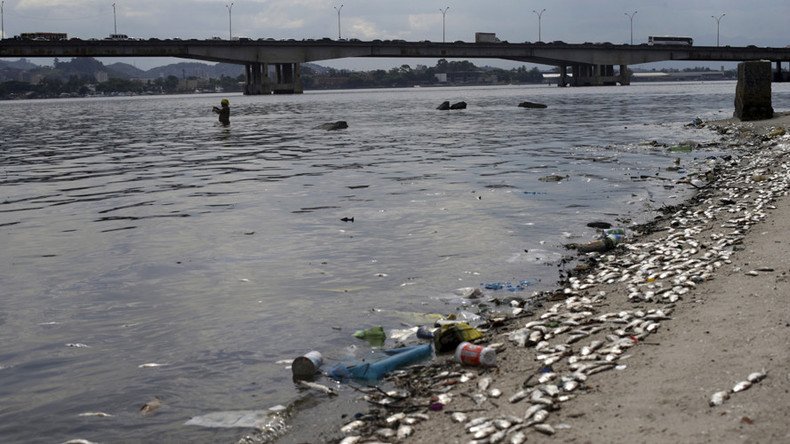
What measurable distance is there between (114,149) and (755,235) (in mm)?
34113

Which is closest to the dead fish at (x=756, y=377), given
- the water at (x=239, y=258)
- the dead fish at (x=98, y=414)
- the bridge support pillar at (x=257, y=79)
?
the water at (x=239, y=258)

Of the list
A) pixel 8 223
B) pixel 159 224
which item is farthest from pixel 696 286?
pixel 8 223

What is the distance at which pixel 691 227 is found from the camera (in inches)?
569

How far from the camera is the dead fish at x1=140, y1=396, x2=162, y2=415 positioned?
7582mm

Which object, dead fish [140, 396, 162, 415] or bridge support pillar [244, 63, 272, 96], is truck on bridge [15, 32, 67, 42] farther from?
dead fish [140, 396, 162, 415]

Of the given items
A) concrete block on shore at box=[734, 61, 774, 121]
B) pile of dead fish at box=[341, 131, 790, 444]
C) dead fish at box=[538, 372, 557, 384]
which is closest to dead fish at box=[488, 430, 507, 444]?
pile of dead fish at box=[341, 131, 790, 444]

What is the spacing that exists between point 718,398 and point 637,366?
1.19 m

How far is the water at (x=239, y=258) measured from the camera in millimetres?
8227

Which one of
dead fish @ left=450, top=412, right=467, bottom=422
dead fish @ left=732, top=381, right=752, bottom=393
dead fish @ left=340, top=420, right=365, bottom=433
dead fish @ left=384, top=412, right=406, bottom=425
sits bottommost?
dead fish @ left=340, top=420, right=365, bottom=433

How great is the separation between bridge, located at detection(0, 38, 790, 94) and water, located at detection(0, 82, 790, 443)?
340 feet

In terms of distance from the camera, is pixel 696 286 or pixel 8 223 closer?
pixel 696 286

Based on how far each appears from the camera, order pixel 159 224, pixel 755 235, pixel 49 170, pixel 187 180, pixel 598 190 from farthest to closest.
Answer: pixel 49 170, pixel 187 180, pixel 598 190, pixel 159 224, pixel 755 235

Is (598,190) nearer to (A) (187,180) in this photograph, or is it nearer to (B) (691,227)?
(B) (691,227)

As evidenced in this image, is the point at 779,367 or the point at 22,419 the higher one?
the point at 779,367
